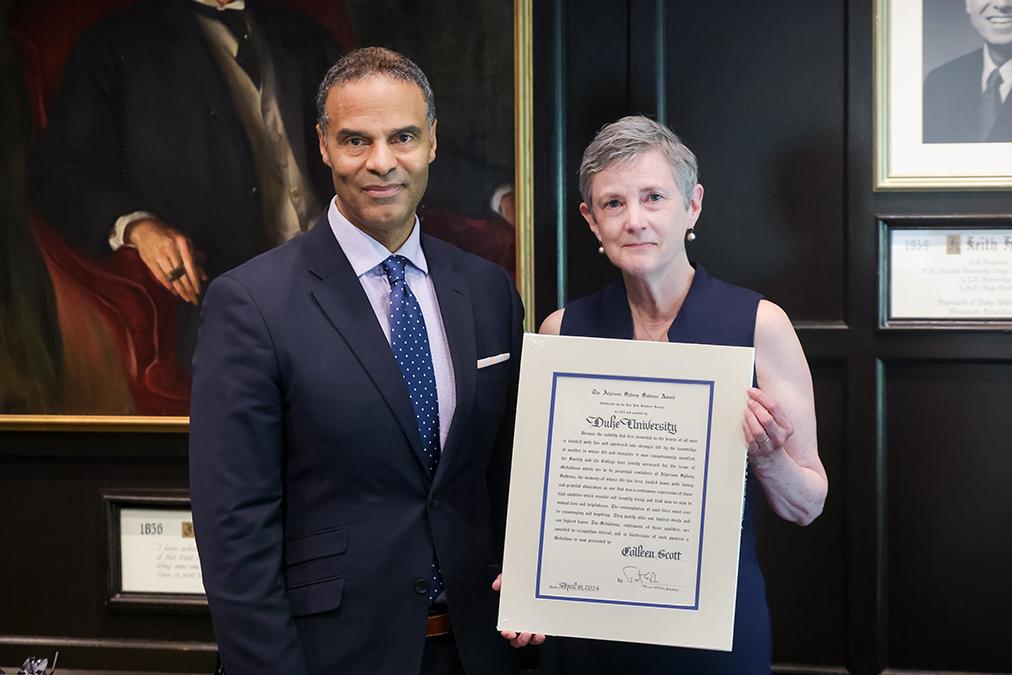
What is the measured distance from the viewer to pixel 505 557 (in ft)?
5.75

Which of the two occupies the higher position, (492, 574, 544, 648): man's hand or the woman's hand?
the woman's hand

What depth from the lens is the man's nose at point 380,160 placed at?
1.76 metres

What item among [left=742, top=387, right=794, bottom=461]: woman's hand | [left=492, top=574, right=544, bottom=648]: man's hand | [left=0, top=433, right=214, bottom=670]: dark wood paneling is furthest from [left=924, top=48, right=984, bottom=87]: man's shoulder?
[left=0, top=433, right=214, bottom=670]: dark wood paneling

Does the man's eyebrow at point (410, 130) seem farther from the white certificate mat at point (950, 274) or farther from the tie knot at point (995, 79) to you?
the tie knot at point (995, 79)

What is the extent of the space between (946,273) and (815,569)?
954 millimetres

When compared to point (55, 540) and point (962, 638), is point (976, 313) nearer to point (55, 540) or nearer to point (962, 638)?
point (962, 638)

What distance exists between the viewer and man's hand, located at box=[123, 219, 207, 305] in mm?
3123

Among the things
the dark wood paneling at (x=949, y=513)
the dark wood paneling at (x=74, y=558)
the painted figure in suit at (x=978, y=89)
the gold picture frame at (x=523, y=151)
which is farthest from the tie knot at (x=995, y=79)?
the dark wood paneling at (x=74, y=558)

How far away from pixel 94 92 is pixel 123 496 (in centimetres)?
130

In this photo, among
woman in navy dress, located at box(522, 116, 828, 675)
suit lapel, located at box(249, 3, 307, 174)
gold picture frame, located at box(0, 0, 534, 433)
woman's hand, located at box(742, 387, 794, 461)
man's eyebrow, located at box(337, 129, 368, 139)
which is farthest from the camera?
suit lapel, located at box(249, 3, 307, 174)

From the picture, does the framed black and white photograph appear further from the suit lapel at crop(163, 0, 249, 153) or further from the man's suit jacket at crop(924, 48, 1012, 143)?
the suit lapel at crop(163, 0, 249, 153)

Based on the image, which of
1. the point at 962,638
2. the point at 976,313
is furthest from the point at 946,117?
the point at 962,638

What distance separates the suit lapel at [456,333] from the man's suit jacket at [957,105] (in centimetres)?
164
